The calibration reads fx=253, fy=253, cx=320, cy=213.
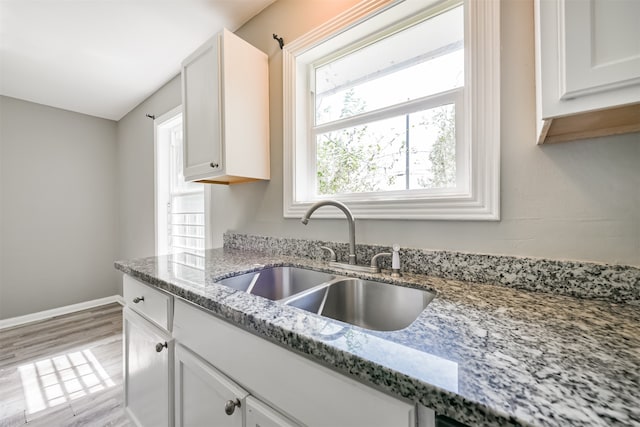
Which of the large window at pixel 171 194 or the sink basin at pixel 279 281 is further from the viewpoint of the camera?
the large window at pixel 171 194

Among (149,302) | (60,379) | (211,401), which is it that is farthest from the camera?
(60,379)

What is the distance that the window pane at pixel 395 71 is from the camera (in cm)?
112

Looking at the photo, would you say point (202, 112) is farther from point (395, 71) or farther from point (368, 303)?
point (368, 303)

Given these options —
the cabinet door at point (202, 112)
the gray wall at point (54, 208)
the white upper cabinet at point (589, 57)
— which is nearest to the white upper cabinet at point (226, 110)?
the cabinet door at point (202, 112)

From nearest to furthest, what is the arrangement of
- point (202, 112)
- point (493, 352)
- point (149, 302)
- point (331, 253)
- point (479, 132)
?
point (493, 352) → point (479, 132) → point (149, 302) → point (331, 253) → point (202, 112)

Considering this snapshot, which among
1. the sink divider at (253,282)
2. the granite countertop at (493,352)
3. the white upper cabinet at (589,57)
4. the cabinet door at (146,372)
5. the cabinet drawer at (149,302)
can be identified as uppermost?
the white upper cabinet at (589,57)

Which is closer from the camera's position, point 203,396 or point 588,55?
point 588,55

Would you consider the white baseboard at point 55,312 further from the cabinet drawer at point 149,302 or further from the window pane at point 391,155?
the window pane at point 391,155

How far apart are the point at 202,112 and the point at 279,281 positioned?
3.68 feet

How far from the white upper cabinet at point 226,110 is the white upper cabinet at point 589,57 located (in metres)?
1.32

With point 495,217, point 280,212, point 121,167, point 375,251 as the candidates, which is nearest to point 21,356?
point 121,167

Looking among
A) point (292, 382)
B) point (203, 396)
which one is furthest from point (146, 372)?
point (292, 382)

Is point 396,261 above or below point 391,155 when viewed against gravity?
below

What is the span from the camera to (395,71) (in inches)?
50.4
